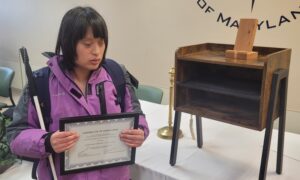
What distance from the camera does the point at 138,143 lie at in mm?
906

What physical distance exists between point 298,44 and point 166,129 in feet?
3.88

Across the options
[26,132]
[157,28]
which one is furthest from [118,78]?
[157,28]

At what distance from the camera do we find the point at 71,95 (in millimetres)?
845

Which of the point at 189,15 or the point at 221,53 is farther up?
the point at 189,15

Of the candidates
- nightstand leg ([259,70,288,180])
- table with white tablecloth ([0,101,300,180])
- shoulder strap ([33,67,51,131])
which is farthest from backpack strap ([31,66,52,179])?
nightstand leg ([259,70,288,180])

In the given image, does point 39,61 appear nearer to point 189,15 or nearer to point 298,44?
point 189,15

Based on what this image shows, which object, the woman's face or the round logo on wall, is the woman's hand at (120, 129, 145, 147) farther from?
the round logo on wall

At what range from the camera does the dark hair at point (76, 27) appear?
2.57 feet

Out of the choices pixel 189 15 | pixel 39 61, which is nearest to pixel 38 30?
pixel 39 61

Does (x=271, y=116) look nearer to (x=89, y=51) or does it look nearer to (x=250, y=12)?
(x=89, y=51)

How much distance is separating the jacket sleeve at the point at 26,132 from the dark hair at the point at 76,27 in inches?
6.6

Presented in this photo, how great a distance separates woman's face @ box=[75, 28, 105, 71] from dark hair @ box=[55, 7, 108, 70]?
0.03ft

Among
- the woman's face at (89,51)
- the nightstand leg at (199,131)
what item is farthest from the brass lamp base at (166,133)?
the woman's face at (89,51)

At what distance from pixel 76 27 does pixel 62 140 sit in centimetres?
30
